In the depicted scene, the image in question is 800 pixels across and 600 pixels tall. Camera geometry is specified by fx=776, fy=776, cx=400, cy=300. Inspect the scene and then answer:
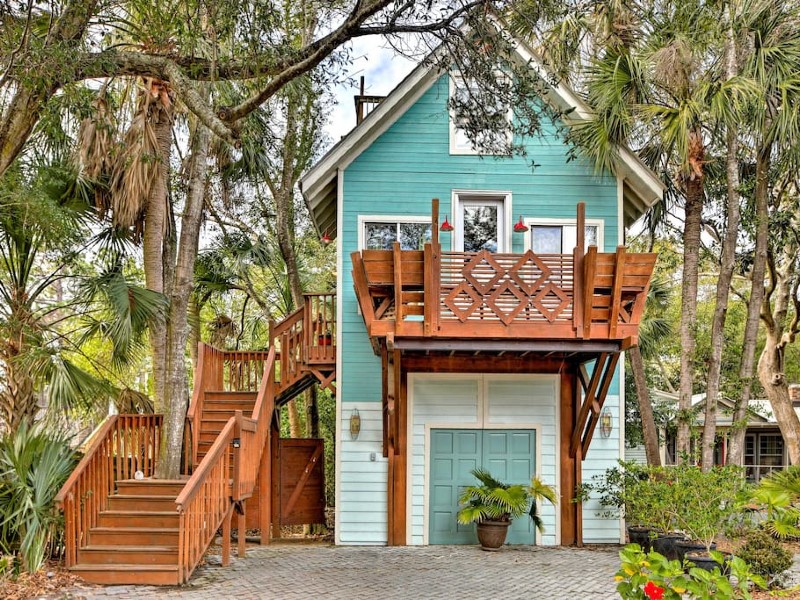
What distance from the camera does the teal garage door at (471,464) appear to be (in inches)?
485

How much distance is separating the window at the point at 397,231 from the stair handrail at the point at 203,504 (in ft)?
13.3

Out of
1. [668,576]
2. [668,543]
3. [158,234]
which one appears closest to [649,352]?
[668,543]

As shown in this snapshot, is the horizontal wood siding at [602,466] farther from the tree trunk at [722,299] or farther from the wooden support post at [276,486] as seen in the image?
the wooden support post at [276,486]

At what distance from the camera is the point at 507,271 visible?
10.3m

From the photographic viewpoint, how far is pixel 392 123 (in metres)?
12.7

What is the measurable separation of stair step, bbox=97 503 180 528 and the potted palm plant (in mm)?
4253

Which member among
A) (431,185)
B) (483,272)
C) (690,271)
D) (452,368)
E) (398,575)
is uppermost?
(431,185)

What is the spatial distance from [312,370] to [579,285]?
4.76m

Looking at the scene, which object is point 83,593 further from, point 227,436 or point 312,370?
point 312,370

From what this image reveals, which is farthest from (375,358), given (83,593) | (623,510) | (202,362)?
(83,593)

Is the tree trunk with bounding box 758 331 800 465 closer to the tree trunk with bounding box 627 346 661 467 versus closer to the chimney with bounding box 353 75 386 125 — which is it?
the tree trunk with bounding box 627 346 661 467

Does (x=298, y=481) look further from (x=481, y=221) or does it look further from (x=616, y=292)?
(x=616, y=292)

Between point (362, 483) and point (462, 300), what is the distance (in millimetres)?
3748

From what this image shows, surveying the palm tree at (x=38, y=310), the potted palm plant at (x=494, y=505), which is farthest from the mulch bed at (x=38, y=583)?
the potted palm plant at (x=494, y=505)
